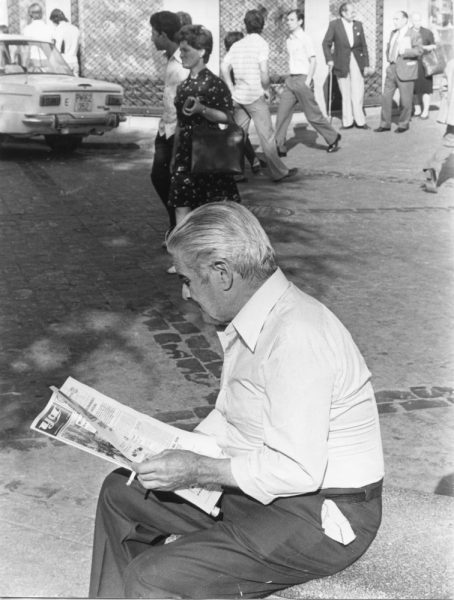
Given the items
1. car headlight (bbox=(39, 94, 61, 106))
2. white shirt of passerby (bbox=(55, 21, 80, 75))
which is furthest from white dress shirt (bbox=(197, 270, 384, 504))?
white shirt of passerby (bbox=(55, 21, 80, 75))

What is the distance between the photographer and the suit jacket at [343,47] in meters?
18.3

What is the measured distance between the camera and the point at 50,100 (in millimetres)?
15133

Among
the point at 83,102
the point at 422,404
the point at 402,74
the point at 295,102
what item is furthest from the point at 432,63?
the point at 422,404

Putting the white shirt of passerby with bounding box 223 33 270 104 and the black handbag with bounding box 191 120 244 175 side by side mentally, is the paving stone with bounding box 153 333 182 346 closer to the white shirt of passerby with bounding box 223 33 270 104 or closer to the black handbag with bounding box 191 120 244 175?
the black handbag with bounding box 191 120 244 175

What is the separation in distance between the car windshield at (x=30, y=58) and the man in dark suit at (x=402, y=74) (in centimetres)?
513

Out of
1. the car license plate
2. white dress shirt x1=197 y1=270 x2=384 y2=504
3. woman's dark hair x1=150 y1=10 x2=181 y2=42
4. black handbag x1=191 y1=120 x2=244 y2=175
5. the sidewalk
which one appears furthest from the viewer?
the car license plate

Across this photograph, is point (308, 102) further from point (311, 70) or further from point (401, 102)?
point (401, 102)

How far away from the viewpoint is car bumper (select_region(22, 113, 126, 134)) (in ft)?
49.7

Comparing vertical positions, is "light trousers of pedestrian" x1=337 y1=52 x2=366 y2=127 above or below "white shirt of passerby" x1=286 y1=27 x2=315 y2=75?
below

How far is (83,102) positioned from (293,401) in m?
13.0

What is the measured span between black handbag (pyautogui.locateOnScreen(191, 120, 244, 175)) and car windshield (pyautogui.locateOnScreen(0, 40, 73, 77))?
27.7ft

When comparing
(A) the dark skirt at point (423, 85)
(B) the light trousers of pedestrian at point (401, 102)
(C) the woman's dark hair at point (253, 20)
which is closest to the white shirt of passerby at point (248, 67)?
(C) the woman's dark hair at point (253, 20)

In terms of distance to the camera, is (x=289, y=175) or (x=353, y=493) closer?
(x=353, y=493)

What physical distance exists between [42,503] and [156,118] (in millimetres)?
15193
